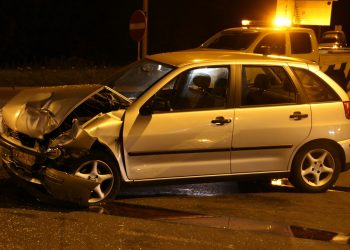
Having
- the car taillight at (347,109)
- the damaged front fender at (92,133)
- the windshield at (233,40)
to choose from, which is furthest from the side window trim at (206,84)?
the windshield at (233,40)

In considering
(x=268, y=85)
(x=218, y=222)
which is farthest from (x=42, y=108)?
(x=268, y=85)

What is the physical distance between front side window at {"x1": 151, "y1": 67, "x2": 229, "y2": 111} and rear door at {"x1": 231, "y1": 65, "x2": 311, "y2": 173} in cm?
20

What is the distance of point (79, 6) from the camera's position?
103 feet

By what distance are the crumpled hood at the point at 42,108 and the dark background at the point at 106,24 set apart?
67.1 feet

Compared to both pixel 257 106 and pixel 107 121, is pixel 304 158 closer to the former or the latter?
pixel 257 106

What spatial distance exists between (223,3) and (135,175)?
28.3m

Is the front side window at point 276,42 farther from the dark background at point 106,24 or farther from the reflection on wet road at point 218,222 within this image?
the dark background at point 106,24

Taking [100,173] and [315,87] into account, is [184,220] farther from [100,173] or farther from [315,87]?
[315,87]

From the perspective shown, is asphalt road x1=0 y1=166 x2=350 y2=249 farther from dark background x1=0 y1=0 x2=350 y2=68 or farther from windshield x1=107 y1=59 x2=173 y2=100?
dark background x1=0 y1=0 x2=350 y2=68

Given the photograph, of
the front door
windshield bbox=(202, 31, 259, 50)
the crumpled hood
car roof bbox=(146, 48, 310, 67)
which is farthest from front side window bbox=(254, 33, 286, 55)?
the crumpled hood

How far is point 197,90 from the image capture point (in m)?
6.70

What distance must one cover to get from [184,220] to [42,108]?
1780mm

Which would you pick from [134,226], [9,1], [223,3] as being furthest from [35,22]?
[134,226]

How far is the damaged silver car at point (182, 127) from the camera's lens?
615 cm
